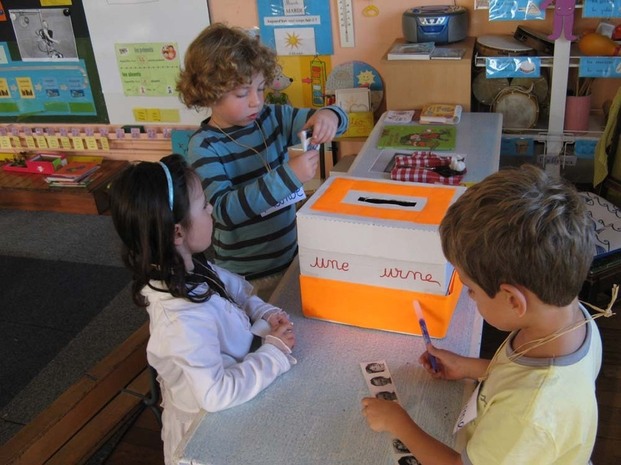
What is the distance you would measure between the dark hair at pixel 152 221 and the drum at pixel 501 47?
175 cm

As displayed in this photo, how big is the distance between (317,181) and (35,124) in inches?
73.1

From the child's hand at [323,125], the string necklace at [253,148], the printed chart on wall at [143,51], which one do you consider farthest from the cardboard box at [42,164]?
the child's hand at [323,125]

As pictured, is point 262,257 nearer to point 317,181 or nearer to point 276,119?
point 276,119

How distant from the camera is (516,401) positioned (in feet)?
2.45

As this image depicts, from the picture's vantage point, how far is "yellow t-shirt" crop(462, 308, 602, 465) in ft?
2.40

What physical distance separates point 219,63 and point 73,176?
240 cm

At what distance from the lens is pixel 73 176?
345cm

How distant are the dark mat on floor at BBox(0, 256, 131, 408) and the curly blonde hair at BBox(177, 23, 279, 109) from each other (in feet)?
4.92

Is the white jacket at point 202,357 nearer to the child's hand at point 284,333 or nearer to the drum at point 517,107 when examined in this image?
the child's hand at point 284,333

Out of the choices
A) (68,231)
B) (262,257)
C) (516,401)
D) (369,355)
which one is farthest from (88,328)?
(516,401)

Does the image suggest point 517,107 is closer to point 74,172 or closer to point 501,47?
point 501,47

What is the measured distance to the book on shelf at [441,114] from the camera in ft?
7.32

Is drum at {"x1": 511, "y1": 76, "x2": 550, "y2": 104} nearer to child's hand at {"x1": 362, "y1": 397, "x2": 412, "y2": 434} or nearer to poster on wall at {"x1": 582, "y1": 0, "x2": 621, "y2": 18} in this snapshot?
poster on wall at {"x1": 582, "y1": 0, "x2": 621, "y2": 18}

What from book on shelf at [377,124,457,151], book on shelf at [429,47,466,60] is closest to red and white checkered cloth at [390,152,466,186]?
book on shelf at [377,124,457,151]
